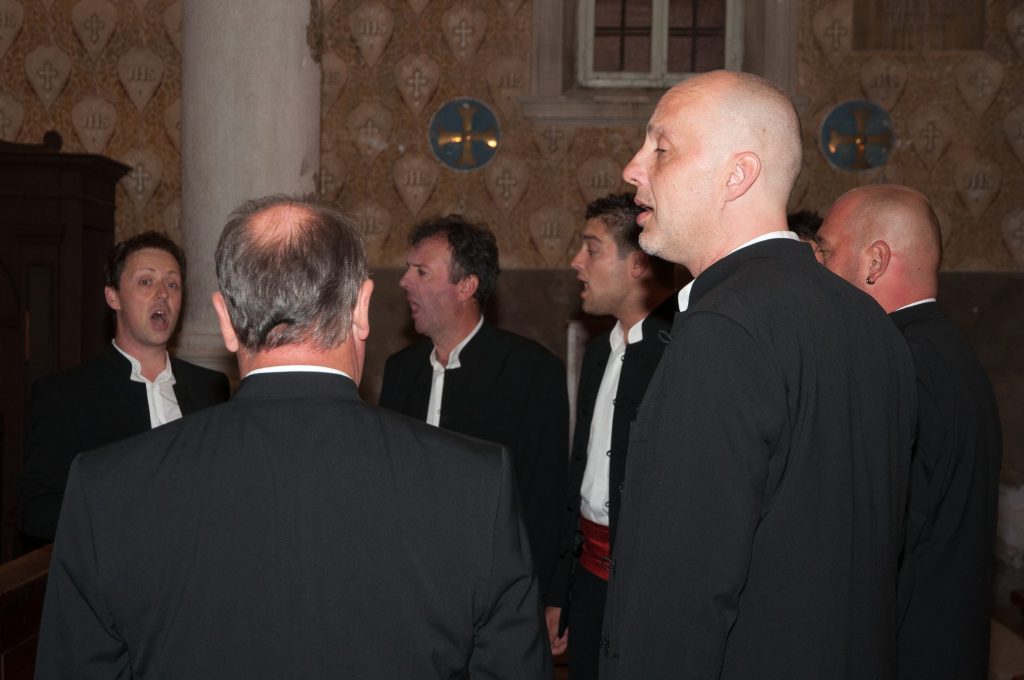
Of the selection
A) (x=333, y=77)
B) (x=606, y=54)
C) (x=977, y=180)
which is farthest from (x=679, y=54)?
(x=333, y=77)

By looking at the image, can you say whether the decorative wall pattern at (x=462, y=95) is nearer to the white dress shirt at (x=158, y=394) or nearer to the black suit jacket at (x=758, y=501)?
the white dress shirt at (x=158, y=394)

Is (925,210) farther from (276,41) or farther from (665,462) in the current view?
(276,41)

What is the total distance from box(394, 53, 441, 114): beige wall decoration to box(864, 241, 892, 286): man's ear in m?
4.99

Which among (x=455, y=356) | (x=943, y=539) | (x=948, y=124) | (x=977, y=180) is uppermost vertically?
(x=948, y=124)

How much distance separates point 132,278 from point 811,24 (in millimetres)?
5351

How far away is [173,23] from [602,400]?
17.2 feet

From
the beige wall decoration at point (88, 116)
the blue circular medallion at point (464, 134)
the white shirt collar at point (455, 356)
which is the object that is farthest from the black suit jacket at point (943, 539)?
the beige wall decoration at point (88, 116)

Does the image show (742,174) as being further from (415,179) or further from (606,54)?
(606,54)

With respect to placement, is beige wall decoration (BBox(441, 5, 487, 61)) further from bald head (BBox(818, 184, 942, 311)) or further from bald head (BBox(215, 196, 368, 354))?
bald head (BBox(215, 196, 368, 354))

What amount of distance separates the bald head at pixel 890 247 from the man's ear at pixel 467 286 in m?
1.81

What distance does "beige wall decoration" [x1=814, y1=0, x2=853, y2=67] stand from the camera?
7367 millimetres

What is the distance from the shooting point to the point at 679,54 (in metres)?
7.79

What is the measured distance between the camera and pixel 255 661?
1.57m

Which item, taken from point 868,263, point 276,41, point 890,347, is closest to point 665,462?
point 890,347
